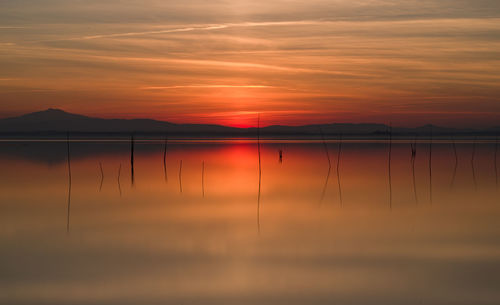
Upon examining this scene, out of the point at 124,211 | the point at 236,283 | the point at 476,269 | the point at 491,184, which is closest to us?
the point at 236,283

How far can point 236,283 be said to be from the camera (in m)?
6.30

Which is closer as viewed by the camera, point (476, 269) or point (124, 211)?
point (476, 269)

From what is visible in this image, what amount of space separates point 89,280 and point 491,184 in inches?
478

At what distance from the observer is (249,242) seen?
8.40 m

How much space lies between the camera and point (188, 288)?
616 centimetres

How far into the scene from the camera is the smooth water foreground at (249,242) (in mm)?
6062

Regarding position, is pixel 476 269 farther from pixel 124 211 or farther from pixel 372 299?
pixel 124 211

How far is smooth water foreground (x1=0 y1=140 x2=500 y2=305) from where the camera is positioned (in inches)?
239

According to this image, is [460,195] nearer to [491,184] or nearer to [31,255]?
[491,184]

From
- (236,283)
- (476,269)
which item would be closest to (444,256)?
(476,269)

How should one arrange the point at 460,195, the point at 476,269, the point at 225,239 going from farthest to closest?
the point at 460,195 < the point at 225,239 < the point at 476,269

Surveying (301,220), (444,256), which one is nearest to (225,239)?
(301,220)

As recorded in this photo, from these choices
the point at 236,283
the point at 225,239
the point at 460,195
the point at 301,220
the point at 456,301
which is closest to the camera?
the point at 456,301

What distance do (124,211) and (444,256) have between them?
19.8 ft
